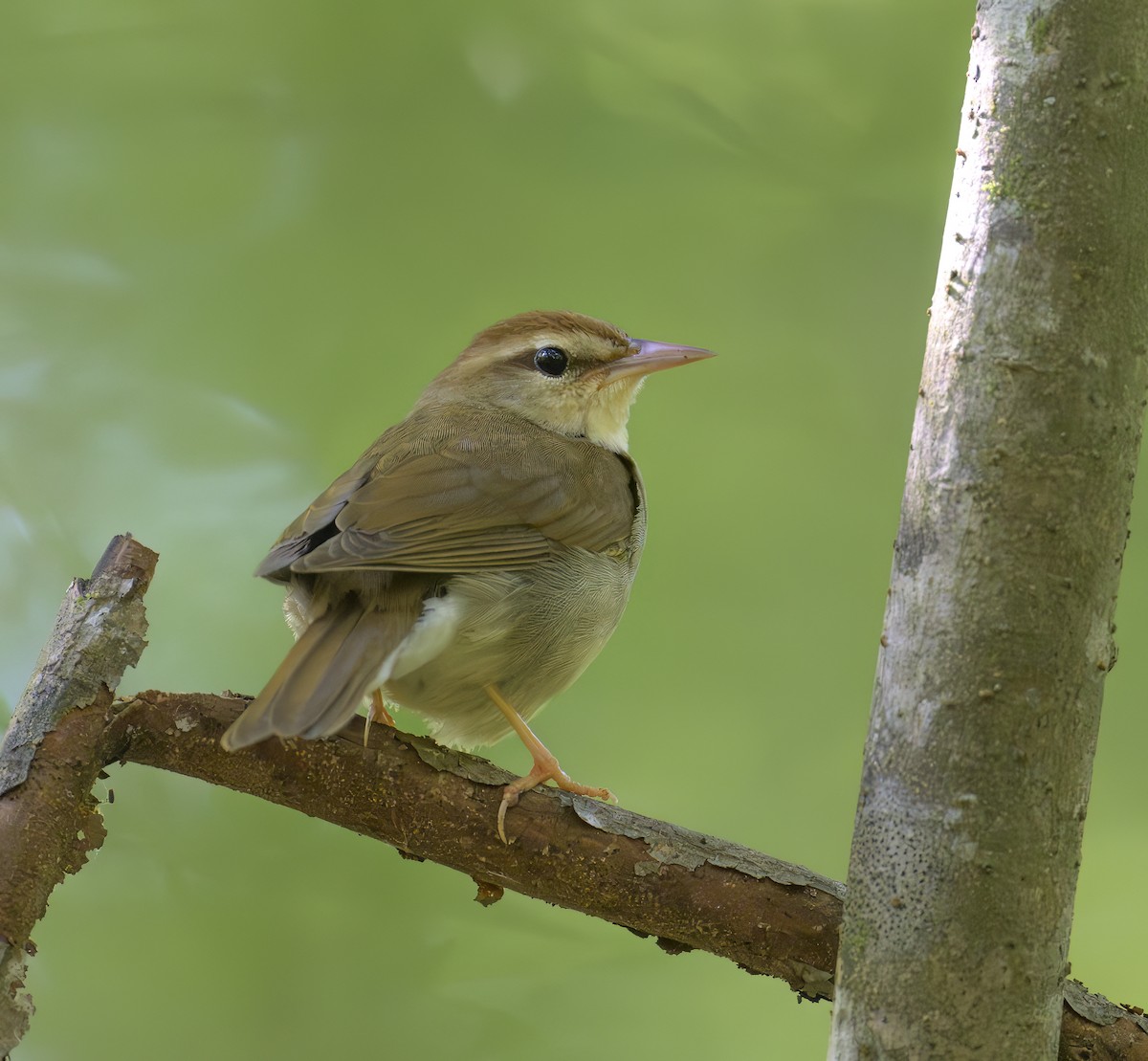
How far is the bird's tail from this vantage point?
2.48 metres

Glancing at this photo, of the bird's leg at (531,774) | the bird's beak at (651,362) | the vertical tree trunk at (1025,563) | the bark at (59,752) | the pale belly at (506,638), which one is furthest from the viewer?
the bird's beak at (651,362)

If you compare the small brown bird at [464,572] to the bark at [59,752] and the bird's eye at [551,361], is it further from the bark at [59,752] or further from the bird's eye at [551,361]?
the bark at [59,752]

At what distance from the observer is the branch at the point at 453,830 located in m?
2.54

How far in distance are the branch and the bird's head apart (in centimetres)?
151

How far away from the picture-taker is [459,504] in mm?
3178

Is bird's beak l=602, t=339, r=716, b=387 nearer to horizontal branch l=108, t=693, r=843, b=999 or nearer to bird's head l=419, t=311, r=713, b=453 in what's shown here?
bird's head l=419, t=311, r=713, b=453

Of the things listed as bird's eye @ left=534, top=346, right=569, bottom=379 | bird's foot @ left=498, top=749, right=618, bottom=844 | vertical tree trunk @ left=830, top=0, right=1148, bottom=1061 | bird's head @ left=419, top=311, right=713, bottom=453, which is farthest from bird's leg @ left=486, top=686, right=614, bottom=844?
bird's eye @ left=534, top=346, right=569, bottom=379

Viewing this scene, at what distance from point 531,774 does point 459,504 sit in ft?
2.32

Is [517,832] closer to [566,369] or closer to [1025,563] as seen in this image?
[1025,563]

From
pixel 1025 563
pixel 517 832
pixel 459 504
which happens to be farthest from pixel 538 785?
pixel 1025 563

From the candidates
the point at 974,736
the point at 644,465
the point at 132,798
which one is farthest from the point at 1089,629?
the point at 132,798

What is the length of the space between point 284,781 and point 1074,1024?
173 centimetres

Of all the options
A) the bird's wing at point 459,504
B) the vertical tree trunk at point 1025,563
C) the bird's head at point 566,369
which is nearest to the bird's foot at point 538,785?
the bird's wing at point 459,504

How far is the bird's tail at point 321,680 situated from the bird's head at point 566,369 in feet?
4.28
